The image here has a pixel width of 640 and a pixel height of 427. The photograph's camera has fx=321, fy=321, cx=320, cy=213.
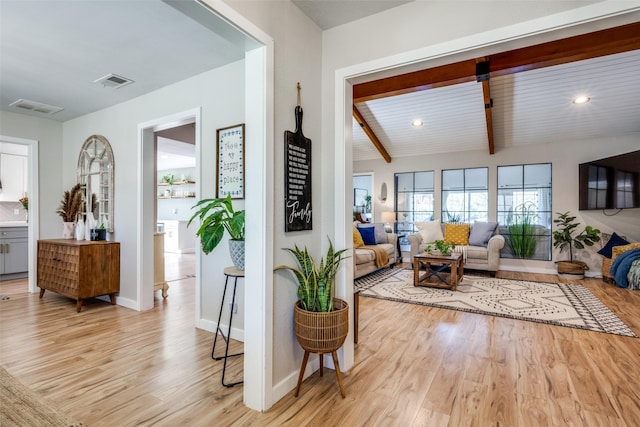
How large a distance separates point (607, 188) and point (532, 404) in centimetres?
487

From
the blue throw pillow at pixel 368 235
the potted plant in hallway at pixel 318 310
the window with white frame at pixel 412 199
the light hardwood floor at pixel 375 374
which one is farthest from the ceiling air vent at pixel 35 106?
the window with white frame at pixel 412 199

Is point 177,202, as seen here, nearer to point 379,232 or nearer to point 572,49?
point 379,232

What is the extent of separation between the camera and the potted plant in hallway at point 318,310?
1895 mm

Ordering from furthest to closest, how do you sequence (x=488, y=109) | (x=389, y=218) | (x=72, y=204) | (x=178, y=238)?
(x=178, y=238) < (x=389, y=218) < (x=488, y=109) < (x=72, y=204)

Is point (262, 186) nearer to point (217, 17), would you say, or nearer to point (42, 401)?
point (217, 17)

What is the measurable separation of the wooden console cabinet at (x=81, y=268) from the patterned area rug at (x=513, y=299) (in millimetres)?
3169

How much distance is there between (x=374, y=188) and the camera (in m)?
7.85

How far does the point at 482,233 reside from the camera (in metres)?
5.99

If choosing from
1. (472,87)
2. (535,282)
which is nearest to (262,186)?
(472,87)

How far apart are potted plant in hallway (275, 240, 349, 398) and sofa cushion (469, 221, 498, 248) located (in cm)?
470

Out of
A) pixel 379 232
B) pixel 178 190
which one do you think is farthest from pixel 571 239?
pixel 178 190

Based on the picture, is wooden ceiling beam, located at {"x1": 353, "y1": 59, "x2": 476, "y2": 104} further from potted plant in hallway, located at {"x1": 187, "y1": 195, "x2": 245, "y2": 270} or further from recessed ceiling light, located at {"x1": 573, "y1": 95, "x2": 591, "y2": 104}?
potted plant in hallway, located at {"x1": 187, "y1": 195, "x2": 245, "y2": 270}

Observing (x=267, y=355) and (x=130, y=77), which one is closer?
(x=267, y=355)

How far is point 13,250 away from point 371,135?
659cm
